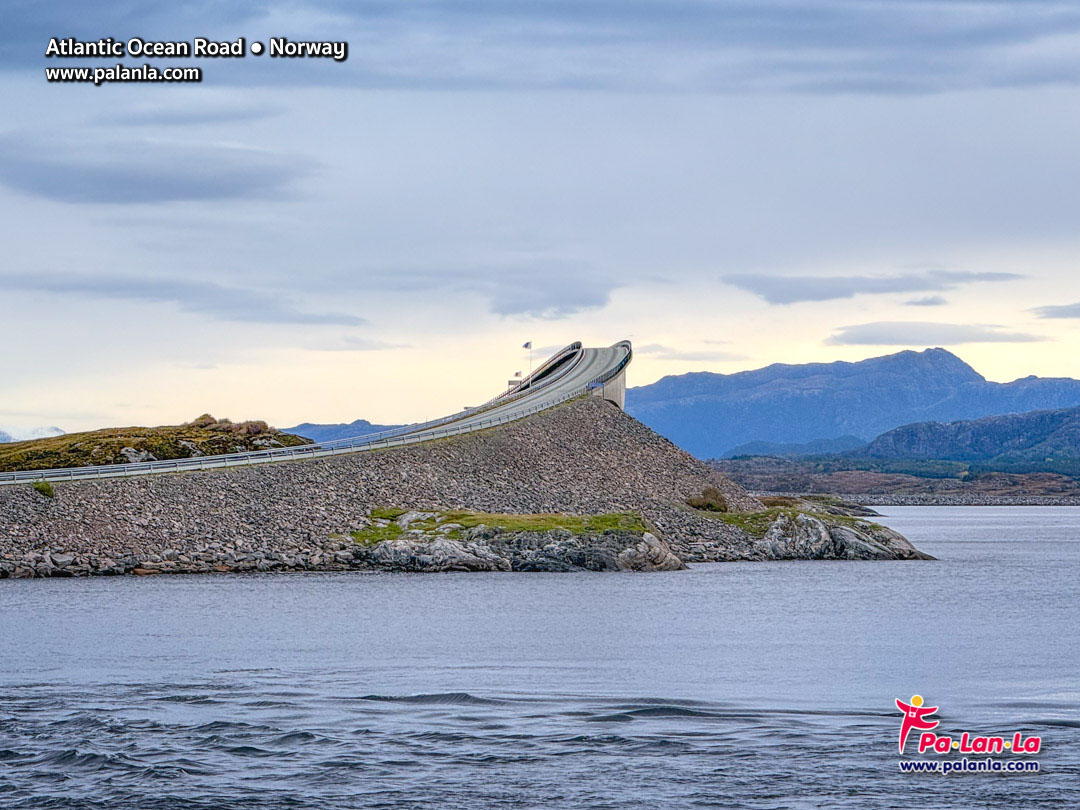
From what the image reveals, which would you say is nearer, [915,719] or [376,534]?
[915,719]

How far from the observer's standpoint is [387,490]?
78500mm

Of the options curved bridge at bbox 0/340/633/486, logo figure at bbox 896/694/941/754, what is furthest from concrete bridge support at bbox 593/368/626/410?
logo figure at bbox 896/694/941/754

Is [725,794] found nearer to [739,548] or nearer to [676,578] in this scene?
[676,578]

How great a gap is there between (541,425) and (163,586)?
3757 centimetres

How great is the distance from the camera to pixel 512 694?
31234 mm

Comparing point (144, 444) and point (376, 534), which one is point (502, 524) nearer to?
point (376, 534)

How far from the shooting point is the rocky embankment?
6719 centimetres

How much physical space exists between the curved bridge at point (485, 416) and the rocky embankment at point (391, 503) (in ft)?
4.72

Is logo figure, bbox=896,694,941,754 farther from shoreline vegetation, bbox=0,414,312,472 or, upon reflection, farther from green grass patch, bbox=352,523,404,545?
shoreline vegetation, bbox=0,414,312,472

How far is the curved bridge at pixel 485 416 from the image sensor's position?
242 feet

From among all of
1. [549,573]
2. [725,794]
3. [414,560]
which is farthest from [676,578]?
[725,794]

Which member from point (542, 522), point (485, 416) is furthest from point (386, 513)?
point (485, 416)

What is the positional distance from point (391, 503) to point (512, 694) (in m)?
46.6

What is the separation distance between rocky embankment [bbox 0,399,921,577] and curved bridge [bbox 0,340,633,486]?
1.44 m
